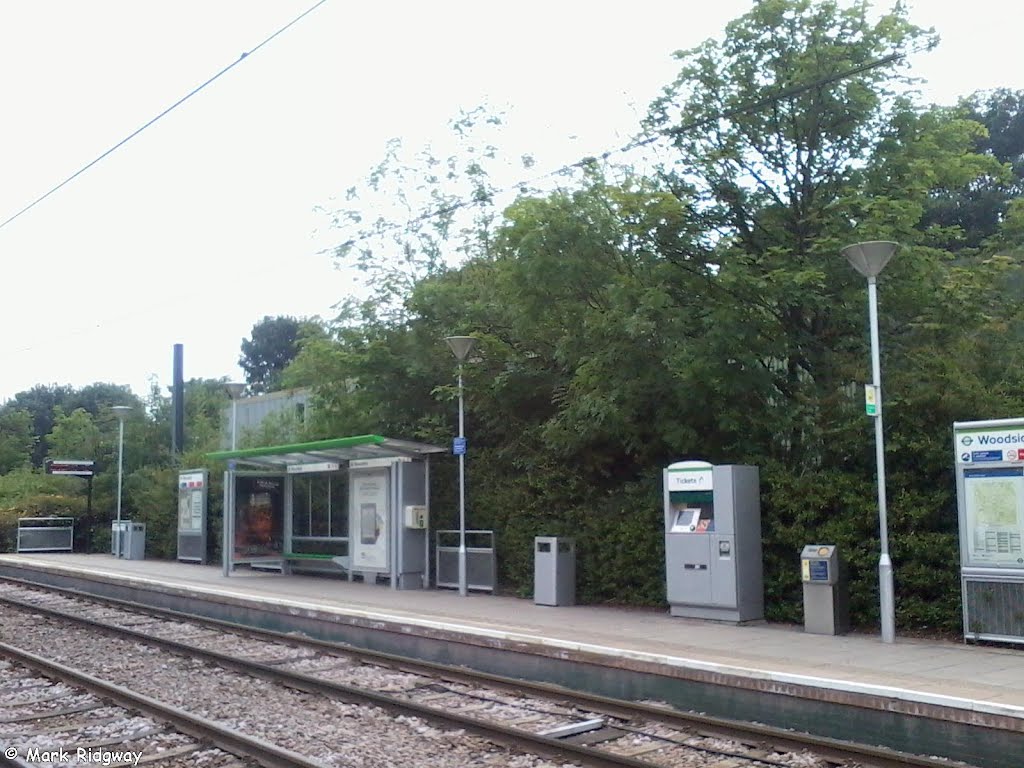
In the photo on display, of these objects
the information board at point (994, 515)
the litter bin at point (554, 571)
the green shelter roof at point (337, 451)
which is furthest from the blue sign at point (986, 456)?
the green shelter roof at point (337, 451)

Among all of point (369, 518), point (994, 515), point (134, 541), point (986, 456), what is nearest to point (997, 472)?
point (986, 456)

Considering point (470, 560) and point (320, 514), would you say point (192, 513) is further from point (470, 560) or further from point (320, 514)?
point (470, 560)

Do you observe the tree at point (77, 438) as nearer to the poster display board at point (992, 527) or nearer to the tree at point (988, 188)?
the tree at point (988, 188)

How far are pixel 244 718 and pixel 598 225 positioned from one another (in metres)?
8.89

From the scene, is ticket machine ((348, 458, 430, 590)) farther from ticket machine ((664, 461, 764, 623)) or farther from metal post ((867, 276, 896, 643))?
metal post ((867, 276, 896, 643))

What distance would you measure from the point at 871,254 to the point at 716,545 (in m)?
4.39

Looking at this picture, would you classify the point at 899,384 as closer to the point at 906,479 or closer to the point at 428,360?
the point at 906,479

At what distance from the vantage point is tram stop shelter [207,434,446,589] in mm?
19891

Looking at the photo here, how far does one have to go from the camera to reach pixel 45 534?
34.9 meters

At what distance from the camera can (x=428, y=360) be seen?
818 inches

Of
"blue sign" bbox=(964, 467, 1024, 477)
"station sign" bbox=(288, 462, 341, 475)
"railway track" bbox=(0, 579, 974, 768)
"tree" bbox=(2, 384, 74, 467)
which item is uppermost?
"tree" bbox=(2, 384, 74, 467)

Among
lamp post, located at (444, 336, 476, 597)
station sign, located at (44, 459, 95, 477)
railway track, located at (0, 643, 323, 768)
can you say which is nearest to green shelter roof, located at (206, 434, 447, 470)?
lamp post, located at (444, 336, 476, 597)

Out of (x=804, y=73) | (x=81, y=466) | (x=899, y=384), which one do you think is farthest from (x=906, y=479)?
(x=81, y=466)

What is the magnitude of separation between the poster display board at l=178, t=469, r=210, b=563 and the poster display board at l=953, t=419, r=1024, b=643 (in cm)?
→ 2117
